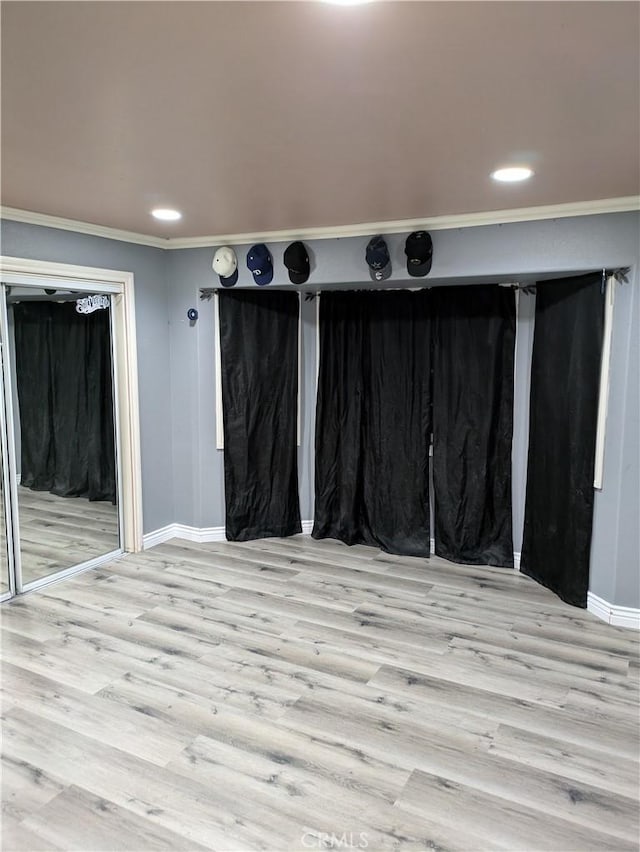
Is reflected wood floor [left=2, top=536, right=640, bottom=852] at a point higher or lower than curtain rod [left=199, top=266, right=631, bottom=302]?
lower

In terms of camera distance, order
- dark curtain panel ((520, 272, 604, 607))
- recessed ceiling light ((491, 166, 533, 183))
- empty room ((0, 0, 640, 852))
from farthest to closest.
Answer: dark curtain panel ((520, 272, 604, 607))
recessed ceiling light ((491, 166, 533, 183))
empty room ((0, 0, 640, 852))

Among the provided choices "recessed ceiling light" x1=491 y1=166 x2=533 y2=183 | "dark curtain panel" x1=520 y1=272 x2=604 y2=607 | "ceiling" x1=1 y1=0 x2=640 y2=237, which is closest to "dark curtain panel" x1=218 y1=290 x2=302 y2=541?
"ceiling" x1=1 y1=0 x2=640 y2=237

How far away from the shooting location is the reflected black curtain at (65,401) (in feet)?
13.8

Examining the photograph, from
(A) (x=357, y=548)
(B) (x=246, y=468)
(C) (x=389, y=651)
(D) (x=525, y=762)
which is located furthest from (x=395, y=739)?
(B) (x=246, y=468)

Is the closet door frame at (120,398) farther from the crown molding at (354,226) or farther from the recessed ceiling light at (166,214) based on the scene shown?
the recessed ceiling light at (166,214)

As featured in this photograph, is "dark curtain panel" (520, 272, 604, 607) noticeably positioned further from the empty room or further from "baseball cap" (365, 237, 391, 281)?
"baseball cap" (365, 237, 391, 281)

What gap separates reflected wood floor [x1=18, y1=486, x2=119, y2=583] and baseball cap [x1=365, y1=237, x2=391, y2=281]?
9.32ft

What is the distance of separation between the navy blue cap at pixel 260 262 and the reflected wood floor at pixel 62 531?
225cm

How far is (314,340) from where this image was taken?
16.5 ft

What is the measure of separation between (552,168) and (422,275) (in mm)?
1328

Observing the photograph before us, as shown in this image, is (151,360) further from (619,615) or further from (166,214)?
(619,615)

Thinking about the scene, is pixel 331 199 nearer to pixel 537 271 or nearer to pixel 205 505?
pixel 537 271

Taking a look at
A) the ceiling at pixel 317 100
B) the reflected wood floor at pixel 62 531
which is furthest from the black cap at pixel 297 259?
the reflected wood floor at pixel 62 531

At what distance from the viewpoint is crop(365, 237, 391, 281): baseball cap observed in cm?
396
